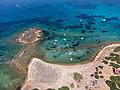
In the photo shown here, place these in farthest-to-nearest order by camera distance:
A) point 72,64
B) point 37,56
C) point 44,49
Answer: point 44,49 → point 37,56 → point 72,64

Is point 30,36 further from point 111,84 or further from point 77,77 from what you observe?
point 111,84

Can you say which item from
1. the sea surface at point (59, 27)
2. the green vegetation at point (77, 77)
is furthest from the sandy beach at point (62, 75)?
the sea surface at point (59, 27)

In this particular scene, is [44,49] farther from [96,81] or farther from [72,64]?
[96,81]

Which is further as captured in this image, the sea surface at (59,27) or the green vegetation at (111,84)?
the sea surface at (59,27)

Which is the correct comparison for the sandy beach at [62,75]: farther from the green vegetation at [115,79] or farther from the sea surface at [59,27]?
the sea surface at [59,27]

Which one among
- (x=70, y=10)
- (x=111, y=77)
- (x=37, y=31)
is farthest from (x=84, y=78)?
(x=70, y=10)

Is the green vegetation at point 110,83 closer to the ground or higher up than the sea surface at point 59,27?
higher up
